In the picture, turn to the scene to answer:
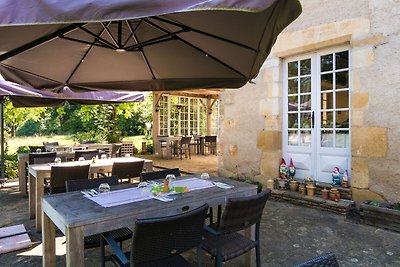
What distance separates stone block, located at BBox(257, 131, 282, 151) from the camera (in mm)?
5254

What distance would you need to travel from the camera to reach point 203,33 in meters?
2.72

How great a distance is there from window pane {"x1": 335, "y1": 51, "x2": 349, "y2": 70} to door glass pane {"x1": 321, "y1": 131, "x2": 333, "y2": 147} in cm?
106

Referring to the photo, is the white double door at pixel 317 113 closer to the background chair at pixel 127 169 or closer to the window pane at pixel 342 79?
the window pane at pixel 342 79

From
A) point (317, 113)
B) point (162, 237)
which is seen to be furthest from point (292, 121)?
point (162, 237)

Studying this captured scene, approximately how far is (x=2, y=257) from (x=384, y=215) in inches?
171

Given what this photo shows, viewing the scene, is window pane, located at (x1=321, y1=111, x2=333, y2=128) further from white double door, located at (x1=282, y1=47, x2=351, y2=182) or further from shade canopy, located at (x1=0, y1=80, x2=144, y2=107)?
shade canopy, located at (x1=0, y1=80, x2=144, y2=107)

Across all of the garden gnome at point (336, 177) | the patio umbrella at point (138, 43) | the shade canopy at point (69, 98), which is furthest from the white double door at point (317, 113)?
the shade canopy at point (69, 98)

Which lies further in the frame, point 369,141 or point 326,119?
point 326,119

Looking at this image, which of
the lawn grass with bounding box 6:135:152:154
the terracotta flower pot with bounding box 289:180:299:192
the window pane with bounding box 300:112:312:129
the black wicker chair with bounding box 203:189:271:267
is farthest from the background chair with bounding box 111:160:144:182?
the lawn grass with bounding box 6:135:152:154

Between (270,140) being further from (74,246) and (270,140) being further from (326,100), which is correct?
(74,246)

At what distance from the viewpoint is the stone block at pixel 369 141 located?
397 cm

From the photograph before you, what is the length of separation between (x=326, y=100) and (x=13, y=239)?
15.7 ft

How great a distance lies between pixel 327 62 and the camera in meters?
4.74

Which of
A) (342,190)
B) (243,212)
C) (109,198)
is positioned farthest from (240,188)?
(342,190)
